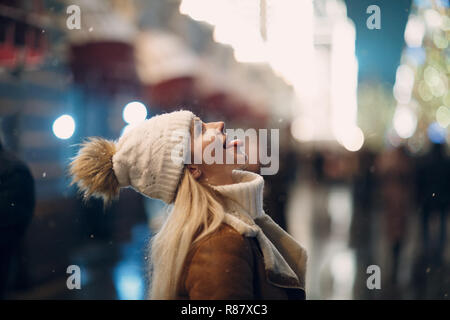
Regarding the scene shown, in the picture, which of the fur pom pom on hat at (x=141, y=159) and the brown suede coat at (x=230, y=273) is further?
the fur pom pom on hat at (x=141, y=159)

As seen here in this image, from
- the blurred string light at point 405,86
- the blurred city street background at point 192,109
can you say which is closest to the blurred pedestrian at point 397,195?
the blurred city street background at point 192,109

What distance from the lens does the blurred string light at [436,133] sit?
23.6ft

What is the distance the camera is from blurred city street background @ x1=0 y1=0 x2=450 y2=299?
2.63 metres

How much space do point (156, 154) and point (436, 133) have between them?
7367 mm

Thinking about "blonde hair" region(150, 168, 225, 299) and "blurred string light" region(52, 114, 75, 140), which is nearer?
"blonde hair" region(150, 168, 225, 299)

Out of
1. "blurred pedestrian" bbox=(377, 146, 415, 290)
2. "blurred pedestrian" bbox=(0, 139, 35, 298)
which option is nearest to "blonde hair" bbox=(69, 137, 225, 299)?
"blurred pedestrian" bbox=(0, 139, 35, 298)

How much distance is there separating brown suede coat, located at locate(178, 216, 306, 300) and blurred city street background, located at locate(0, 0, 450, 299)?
1.48 feet

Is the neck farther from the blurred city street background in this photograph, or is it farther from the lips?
the blurred city street background

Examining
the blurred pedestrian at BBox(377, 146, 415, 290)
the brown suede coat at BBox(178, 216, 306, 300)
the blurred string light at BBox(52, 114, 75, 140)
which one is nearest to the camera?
the brown suede coat at BBox(178, 216, 306, 300)

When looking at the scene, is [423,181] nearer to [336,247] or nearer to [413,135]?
[336,247]

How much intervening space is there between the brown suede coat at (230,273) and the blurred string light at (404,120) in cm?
867
